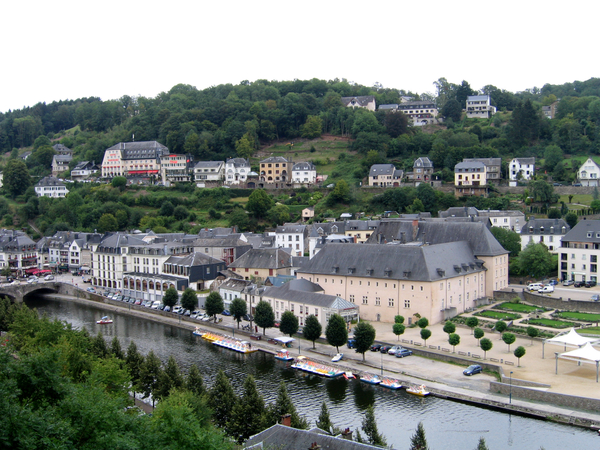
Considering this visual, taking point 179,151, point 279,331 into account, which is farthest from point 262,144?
point 279,331

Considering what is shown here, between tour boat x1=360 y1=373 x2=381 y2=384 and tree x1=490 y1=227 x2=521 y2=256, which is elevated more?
tree x1=490 y1=227 x2=521 y2=256

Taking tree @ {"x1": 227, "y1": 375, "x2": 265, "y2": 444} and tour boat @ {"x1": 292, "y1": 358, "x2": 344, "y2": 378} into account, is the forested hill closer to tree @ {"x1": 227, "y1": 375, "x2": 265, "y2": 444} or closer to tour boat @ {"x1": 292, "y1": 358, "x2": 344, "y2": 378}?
tour boat @ {"x1": 292, "y1": 358, "x2": 344, "y2": 378}

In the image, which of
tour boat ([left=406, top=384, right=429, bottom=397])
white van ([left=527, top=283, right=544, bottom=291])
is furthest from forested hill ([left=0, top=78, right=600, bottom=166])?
tour boat ([left=406, top=384, right=429, bottom=397])

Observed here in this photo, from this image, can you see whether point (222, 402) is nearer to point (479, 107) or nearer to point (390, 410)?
point (390, 410)

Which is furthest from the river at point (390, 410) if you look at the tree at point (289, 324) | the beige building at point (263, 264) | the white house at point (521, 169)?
the white house at point (521, 169)

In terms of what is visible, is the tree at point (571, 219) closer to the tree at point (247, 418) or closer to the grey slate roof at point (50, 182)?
the tree at point (247, 418)

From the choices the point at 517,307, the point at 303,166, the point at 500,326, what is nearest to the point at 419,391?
the point at 500,326
